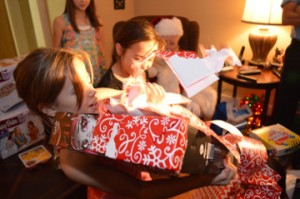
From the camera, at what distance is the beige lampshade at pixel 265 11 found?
1.73 metres

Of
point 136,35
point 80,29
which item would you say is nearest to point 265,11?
point 136,35

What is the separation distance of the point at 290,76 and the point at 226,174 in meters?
1.22

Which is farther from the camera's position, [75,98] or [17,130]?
[17,130]

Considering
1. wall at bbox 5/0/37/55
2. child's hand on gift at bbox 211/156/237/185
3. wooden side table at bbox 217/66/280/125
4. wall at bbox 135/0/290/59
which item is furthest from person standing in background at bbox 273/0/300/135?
wall at bbox 5/0/37/55

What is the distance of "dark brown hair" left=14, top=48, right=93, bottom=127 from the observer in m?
0.64

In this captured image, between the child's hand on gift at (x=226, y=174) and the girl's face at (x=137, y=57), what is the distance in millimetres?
381

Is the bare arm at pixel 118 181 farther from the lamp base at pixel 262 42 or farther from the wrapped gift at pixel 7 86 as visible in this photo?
the lamp base at pixel 262 42

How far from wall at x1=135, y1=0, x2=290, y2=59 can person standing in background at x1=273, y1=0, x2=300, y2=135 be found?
0.66 meters

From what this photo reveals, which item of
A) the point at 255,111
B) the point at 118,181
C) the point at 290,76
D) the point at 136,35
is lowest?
the point at 255,111

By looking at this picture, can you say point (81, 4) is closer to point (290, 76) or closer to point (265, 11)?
point (265, 11)

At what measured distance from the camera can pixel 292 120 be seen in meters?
1.64

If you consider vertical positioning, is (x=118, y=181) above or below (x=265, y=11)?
below

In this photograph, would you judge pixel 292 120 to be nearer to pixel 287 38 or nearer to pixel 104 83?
pixel 287 38

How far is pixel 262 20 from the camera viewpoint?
5.86 feet
